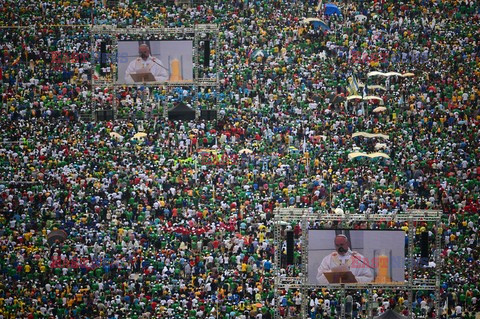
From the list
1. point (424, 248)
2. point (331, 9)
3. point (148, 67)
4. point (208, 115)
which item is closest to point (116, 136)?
point (148, 67)

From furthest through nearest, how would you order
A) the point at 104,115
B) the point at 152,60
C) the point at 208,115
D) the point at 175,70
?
the point at 208,115
the point at 104,115
the point at 175,70
the point at 152,60

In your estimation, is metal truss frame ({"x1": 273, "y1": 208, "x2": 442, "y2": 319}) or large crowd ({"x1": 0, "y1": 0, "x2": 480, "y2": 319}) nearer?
metal truss frame ({"x1": 273, "y1": 208, "x2": 442, "y2": 319})

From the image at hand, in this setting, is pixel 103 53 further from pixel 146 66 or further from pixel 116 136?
pixel 116 136

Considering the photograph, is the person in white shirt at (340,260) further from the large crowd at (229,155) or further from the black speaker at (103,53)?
the black speaker at (103,53)

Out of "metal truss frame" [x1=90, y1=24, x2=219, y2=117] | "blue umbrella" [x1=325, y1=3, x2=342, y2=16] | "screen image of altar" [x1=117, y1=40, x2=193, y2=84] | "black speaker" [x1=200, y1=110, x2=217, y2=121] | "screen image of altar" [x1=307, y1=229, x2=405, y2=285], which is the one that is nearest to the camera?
"screen image of altar" [x1=307, y1=229, x2=405, y2=285]

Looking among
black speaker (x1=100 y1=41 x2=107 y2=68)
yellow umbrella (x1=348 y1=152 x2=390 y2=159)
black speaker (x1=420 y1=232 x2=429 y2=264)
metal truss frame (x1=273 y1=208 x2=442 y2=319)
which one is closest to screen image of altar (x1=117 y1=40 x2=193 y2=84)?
black speaker (x1=100 y1=41 x2=107 y2=68)

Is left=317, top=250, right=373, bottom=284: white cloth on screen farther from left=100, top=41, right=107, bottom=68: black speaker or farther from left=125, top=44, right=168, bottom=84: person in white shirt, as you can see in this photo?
left=100, top=41, right=107, bottom=68: black speaker

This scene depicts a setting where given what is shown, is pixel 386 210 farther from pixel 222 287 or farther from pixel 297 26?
pixel 297 26

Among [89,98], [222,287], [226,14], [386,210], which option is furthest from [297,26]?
[222,287]
